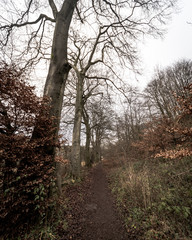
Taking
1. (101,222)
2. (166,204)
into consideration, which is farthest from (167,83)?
(101,222)

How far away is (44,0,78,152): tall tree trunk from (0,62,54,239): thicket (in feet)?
1.88

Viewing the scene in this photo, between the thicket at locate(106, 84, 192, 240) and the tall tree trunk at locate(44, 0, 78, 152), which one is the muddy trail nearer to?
the thicket at locate(106, 84, 192, 240)

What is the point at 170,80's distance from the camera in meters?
14.9

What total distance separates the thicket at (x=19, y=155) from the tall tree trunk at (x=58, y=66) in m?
0.57

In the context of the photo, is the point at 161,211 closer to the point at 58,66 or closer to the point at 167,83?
the point at 58,66

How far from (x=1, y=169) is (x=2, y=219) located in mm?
973

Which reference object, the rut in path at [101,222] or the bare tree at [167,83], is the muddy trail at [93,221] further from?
the bare tree at [167,83]

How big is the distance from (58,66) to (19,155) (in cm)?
279

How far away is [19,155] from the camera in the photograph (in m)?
1.98

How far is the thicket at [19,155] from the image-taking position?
1.86 m

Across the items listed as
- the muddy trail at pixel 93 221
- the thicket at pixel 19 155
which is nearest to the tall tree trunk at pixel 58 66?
the thicket at pixel 19 155

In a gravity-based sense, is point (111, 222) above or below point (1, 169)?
below

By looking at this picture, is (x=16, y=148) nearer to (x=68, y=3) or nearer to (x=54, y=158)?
(x=54, y=158)

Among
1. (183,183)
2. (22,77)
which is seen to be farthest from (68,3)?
(183,183)
